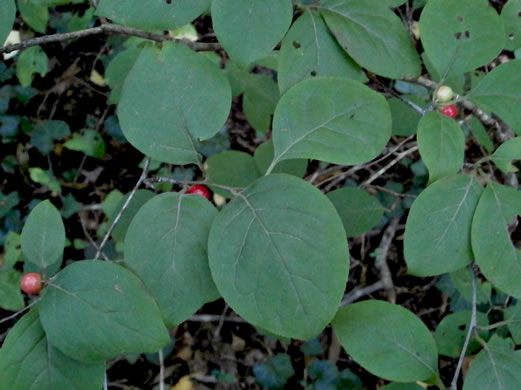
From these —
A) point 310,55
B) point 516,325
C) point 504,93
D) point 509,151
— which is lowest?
point 516,325

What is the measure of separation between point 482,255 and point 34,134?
315 centimetres

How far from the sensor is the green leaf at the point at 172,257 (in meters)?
1.32

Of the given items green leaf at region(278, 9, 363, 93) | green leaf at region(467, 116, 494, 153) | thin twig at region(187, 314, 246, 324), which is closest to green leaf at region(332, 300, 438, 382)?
green leaf at region(278, 9, 363, 93)

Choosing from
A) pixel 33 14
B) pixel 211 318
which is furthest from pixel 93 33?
pixel 211 318

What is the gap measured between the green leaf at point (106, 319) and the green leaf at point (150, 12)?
24.4 inches

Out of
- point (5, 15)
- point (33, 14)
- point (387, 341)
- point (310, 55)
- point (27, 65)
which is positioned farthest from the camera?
point (27, 65)

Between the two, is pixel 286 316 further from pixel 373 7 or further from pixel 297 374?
pixel 297 374

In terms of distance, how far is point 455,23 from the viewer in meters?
1.43

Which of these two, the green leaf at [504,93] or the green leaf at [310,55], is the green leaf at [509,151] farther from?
the green leaf at [310,55]

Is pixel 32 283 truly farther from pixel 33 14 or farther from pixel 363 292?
pixel 363 292

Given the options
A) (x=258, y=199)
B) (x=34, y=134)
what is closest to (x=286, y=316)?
(x=258, y=199)

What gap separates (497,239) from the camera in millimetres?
1447

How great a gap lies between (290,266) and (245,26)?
61 centimetres

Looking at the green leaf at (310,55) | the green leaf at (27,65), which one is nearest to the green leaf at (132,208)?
the green leaf at (310,55)
